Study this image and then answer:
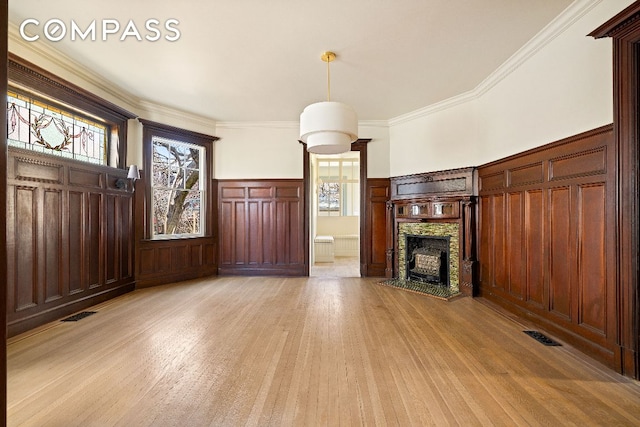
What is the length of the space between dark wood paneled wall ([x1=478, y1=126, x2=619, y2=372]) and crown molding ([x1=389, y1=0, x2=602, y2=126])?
Answer: 1.12 m

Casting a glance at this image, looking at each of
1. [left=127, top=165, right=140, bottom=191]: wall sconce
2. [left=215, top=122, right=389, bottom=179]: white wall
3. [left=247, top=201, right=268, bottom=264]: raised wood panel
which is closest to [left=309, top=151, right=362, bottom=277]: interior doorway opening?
[left=215, top=122, right=389, bottom=179]: white wall

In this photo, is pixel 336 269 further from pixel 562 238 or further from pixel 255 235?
pixel 562 238

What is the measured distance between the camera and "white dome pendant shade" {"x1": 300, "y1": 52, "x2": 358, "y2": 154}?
Answer: 2693 mm

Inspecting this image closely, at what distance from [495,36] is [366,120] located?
2.75m

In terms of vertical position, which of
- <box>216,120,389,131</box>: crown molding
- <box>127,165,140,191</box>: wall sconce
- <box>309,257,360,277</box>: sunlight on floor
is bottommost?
<box>309,257,360,277</box>: sunlight on floor

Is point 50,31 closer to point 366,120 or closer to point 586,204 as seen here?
point 366,120

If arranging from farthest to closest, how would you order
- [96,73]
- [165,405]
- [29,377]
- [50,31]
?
[96,73] → [50,31] → [29,377] → [165,405]

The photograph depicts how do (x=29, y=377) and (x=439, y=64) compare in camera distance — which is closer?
(x=29, y=377)

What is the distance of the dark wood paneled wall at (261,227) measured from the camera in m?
5.75

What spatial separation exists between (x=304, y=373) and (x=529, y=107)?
369cm

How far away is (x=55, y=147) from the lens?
346 centimetres

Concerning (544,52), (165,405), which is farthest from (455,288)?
(165,405)

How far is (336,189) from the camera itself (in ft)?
30.6

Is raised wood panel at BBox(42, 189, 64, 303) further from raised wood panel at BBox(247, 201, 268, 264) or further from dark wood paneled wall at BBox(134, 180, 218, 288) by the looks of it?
raised wood panel at BBox(247, 201, 268, 264)
